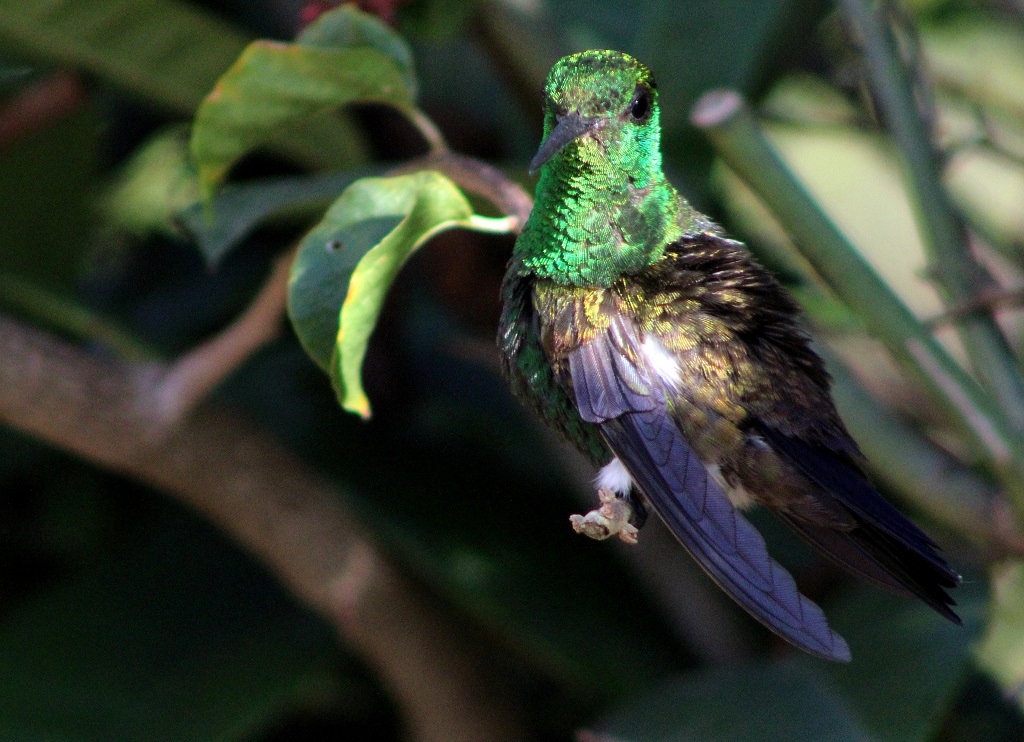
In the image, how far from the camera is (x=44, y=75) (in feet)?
6.66

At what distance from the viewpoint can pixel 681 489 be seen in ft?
3.12

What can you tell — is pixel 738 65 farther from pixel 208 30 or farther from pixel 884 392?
pixel 884 392

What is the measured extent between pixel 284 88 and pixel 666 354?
0.47m

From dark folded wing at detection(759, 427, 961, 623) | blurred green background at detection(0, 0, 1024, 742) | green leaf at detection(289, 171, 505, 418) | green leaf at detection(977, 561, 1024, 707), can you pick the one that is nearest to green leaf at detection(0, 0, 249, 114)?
blurred green background at detection(0, 0, 1024, 742)

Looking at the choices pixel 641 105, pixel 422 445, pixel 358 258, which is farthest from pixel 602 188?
pixel 422 445

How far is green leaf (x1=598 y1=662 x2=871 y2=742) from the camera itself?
4.84 ft

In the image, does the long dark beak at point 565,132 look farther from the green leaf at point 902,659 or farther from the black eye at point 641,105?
the green leaf at point 902,659

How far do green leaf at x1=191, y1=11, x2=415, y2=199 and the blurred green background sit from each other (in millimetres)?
100

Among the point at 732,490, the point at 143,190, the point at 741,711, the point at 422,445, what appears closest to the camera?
the point at 732,490

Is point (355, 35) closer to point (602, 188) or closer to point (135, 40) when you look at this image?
point (602, 188)

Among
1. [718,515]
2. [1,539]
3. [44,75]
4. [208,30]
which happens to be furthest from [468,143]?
[718,515]

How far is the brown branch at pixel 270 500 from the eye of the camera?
5.39 ft

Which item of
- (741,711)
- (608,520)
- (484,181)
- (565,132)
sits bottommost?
(741,711)

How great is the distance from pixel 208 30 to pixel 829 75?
1307 mm
